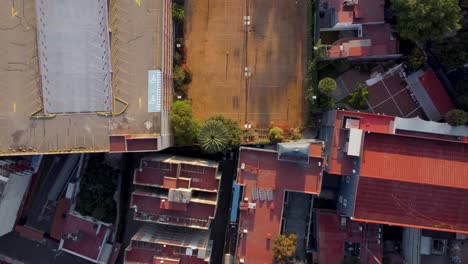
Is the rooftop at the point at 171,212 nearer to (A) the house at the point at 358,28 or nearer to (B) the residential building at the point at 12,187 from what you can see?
(B) the residential building at the point at 12,187

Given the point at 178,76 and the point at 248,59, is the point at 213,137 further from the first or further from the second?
the point at 248,59

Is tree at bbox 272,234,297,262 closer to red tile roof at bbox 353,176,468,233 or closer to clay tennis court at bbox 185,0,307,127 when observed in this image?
red tile roof at bbox 353,176,468,233

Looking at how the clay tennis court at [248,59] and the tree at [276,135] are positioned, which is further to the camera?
the clay tennis court at [248,59]

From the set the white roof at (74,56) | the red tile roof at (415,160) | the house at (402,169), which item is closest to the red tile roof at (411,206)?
the house at (402,169)

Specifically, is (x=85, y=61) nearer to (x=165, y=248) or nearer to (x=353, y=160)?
(x=165, y=248)

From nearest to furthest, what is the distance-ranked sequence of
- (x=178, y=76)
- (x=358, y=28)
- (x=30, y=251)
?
(x=358, y=28) < (x=178, y=76) < (x=30, y=251)

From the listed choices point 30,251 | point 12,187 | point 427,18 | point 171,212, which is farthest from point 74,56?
point 427,18

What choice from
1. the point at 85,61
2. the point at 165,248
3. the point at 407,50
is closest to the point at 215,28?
the point at 85,61
